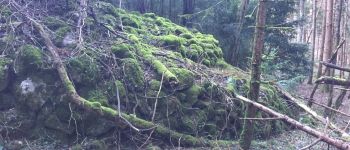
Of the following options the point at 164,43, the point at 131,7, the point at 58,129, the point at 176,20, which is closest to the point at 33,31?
the point at 58,129

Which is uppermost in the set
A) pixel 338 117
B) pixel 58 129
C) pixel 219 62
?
pixel 219 62

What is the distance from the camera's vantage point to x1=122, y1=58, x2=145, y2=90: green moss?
8305 millimetres

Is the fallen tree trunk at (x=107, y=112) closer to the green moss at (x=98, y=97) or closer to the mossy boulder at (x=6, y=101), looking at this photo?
the green moss at (x=98, y=97)

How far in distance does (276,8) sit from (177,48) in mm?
5922

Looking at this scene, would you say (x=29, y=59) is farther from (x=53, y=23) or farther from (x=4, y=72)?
(x=53, y=23)

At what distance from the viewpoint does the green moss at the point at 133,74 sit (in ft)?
27.2

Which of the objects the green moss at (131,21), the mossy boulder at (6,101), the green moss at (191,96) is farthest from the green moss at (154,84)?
the green moss at (131,21)

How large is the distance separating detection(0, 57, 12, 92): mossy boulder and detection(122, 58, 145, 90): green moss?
7.40ft

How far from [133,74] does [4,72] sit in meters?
2.50

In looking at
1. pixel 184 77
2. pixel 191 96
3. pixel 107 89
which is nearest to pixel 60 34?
pixel 107 89

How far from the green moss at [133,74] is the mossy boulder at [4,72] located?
226cm

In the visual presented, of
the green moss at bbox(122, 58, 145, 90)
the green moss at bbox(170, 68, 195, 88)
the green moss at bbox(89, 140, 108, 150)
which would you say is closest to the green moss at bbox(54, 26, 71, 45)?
the green moss at bbox(122, 58, 145, 90)

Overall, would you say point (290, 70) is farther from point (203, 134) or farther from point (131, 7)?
point (203, 134)

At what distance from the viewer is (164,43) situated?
10.9m
